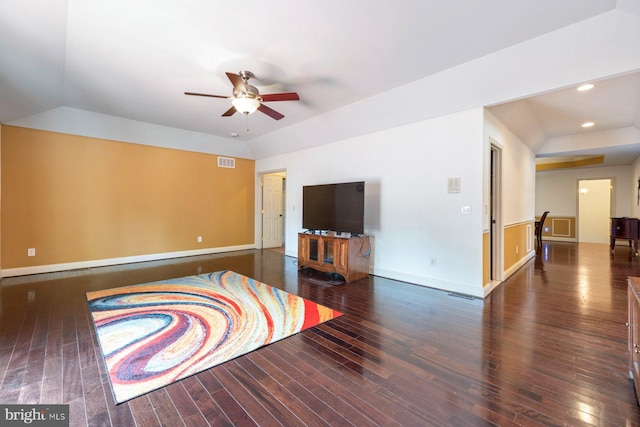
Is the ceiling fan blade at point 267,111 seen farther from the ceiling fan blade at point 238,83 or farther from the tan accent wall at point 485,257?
the tan accent wall at point 485,257

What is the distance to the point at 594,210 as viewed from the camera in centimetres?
912

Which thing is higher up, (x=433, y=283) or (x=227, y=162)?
(x=227, y=162)

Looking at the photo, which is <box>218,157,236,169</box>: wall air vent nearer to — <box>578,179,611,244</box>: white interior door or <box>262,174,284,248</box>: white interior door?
<box>262,174,284,248</box>: white interior door

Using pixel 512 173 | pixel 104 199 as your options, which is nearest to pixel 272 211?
pixel 104 199

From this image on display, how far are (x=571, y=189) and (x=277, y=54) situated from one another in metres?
10.5

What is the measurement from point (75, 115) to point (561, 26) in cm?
697

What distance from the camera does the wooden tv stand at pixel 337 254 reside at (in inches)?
168

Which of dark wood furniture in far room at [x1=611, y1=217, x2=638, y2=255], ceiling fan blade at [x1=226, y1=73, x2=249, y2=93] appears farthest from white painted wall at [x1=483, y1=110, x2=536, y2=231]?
ceiling fan blade at [x1=226, y1=73, x2=249, y2=93]

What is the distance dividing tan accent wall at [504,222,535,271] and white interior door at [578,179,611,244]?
504cm

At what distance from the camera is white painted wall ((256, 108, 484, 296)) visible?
3.62 metres

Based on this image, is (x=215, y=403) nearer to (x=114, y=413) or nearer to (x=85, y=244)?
(x=114, y=413)

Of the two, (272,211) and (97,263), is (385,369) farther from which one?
(272,211)

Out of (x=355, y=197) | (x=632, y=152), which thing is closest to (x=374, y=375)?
(x=355, y=197)

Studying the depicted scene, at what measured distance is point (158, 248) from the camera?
586 cm
